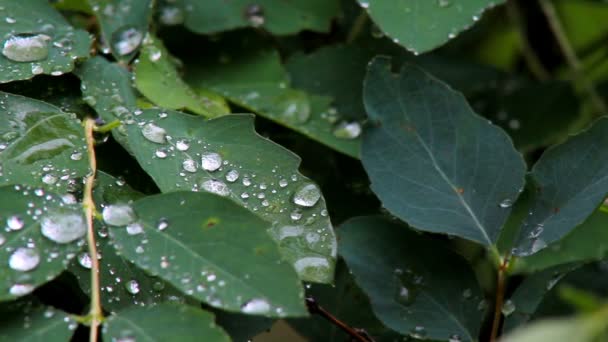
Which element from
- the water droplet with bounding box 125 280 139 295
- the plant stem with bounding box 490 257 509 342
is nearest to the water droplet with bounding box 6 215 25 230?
the water droplet with bounding box 125 280 139 295

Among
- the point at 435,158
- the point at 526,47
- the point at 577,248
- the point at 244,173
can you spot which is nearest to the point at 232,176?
the point at 244,173

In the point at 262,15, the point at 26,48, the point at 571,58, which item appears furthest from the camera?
the point at 571,58

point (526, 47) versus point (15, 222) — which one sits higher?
point (15, 222)

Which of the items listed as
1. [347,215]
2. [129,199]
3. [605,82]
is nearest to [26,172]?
[129,199]

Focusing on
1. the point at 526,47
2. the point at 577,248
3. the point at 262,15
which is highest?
the point at 262,15

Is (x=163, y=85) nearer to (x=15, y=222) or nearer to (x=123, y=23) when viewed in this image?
(x=123, y=23)
